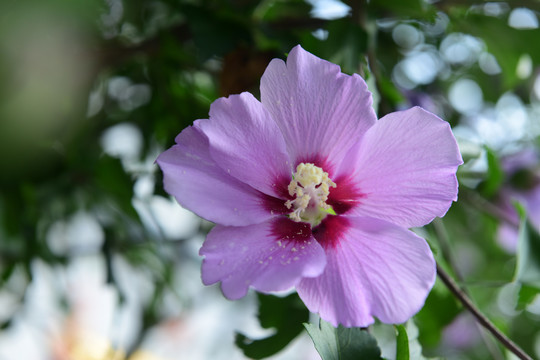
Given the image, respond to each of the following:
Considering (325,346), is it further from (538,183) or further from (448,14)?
(538,183)

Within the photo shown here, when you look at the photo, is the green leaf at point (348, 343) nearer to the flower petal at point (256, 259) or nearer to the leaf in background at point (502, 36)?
the flower petal at point (256, 259)

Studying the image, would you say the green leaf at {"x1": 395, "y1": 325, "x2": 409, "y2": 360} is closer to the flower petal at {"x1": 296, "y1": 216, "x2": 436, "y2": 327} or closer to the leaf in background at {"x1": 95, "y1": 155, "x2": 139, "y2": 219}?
the flower petal at {"x1": 296, "y1": 216, "x2": 436, "y2": 327}

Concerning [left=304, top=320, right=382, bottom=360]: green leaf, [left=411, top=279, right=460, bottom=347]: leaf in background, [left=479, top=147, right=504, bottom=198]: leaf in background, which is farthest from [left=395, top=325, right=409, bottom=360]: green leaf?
[left=479, top=147, right=504, bottom=198]: leaf in background

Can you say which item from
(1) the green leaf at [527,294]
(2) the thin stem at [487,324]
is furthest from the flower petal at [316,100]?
(1) the green leaf at [527,294]

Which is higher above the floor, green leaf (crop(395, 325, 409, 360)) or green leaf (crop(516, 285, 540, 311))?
green leaf (crop(395, 325, 409, 360))

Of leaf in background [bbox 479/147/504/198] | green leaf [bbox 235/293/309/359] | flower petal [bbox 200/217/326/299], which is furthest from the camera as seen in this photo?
leaf in background [bbox 479/147/504/198]

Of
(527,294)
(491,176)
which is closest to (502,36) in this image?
(491,176)

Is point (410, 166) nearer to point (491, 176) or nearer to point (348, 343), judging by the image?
point (348, 343)
